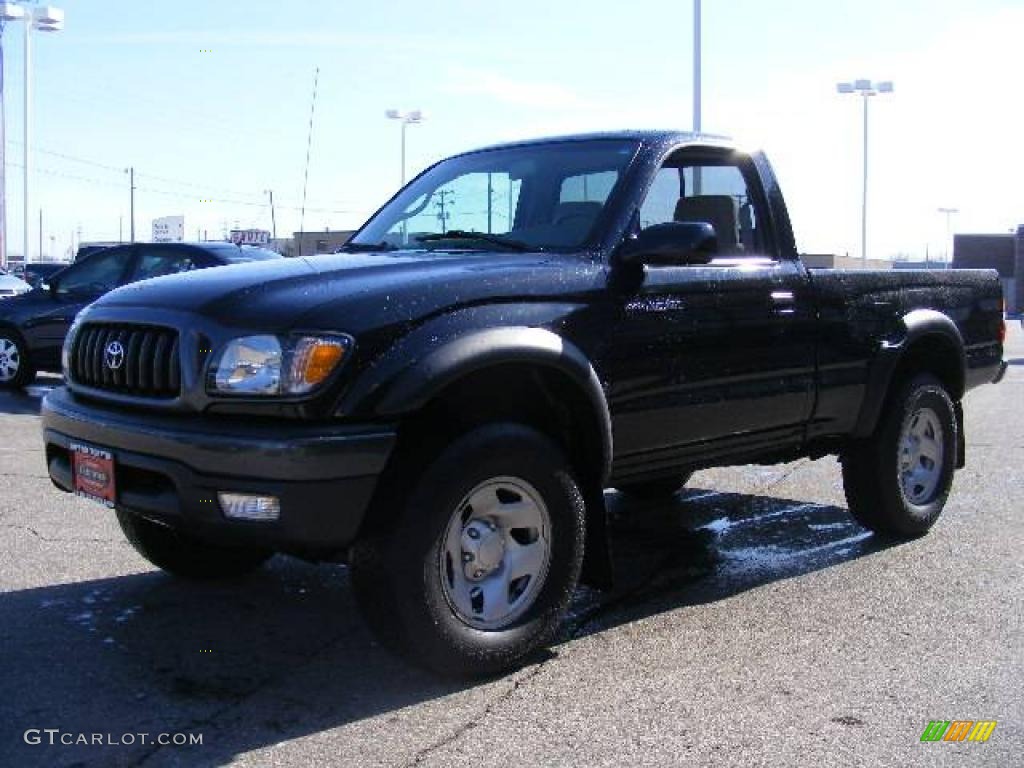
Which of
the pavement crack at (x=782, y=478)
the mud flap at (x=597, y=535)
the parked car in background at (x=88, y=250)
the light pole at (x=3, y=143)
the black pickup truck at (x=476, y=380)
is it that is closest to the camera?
the black pickup truck at (x=476, y=380)

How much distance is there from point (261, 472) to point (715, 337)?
2.08 metres

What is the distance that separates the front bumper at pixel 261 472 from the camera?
3.46 meters

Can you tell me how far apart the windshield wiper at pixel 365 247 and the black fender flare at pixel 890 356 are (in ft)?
7.82

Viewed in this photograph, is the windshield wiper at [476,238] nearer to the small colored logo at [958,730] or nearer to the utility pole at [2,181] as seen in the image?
the small colored logo at [958,730]

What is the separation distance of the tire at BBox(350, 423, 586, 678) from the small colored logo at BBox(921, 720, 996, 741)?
4.18 ft

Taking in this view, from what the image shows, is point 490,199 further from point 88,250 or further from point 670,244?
point 88,250

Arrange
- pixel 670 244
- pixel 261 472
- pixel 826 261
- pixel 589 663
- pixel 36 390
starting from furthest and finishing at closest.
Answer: pixel 36 390, pixel 826 261, pixel 670 244, pixel 589 663, pixel 261 472

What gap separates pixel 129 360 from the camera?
12.9 feet

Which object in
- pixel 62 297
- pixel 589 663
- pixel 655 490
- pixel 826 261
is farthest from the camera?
pixel 62 297

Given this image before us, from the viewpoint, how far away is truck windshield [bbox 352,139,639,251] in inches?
183

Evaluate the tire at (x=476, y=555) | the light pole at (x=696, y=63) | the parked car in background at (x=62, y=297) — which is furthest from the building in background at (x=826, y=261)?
the light pole at (x=696, y=63)

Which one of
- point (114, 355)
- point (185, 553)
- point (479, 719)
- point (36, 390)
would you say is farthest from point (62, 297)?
point (479, 719)

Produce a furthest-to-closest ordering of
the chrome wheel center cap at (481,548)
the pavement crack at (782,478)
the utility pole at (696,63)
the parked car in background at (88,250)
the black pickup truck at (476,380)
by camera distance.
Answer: the utility pole at (696,63) < the parked car in background at (88,250) < the pavement crack at (782,478) < the chrome wheel center cap at (481,548) < the black pickup truck at (476,380)

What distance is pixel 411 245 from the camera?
4.96 meters
